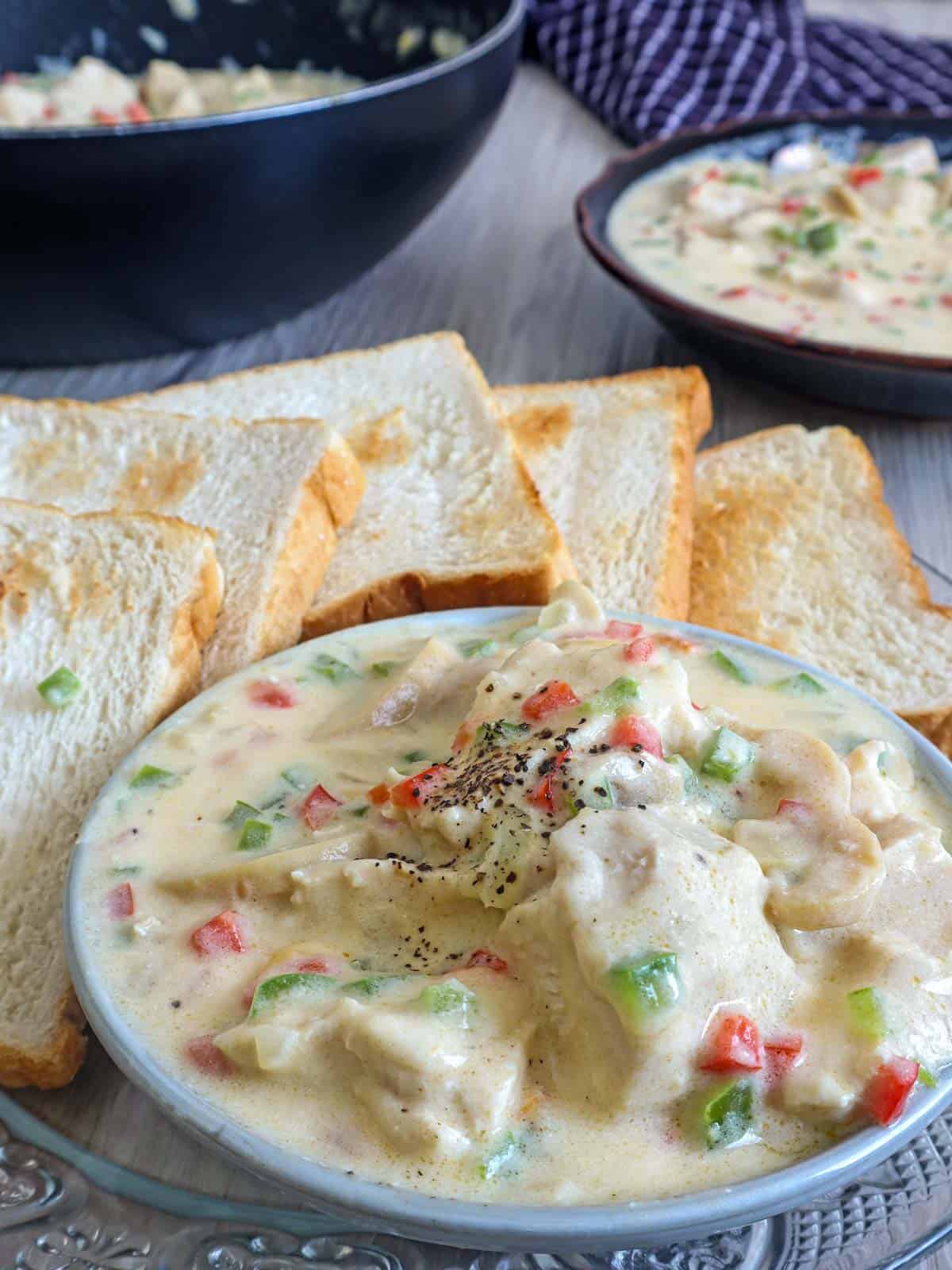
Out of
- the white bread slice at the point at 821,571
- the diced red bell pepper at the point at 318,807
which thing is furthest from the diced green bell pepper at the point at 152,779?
the white bread slice at the point at 821,571

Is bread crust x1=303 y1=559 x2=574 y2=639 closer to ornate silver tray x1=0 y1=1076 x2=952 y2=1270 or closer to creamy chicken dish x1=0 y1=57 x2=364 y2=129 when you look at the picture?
ornate silver tray x1=0 y1=1076 x2=952 y2=1270

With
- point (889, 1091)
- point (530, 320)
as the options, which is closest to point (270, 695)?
point (889, 1091)

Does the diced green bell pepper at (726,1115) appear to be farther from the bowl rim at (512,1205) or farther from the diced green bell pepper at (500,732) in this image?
the diced green bell pepper at (500,732)

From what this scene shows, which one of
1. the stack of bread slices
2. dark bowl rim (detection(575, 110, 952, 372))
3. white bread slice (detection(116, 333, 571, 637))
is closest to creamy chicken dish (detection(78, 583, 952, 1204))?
the stack of bread slices

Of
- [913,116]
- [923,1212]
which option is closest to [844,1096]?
[923,1212]

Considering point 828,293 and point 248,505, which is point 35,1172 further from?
point 828,293
